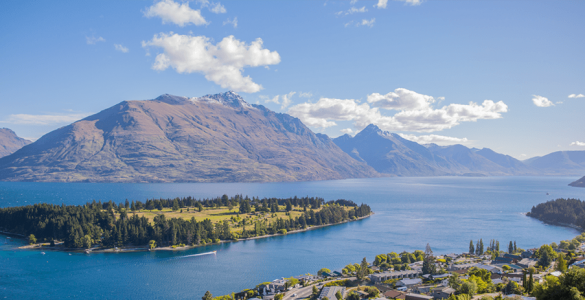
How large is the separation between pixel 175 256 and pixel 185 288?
29529mm

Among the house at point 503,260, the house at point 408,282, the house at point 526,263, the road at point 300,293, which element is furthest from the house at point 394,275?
the house at point 526,263

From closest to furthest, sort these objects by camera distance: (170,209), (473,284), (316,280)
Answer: (473,284) → (316,280) → (170,209)

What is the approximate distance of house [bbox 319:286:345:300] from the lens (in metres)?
57.6

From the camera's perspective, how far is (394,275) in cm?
7069

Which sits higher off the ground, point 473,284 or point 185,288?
point 473,284

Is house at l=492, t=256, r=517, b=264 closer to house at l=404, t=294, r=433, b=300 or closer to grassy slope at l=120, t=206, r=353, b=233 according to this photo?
house at l=404, t=294, r=433, b=300

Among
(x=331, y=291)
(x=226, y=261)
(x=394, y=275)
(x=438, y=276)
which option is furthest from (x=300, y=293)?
(x=226, y=261)

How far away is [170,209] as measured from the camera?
6363 inches

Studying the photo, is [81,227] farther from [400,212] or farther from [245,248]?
[400,212]

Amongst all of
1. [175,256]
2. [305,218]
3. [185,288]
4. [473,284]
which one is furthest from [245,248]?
[473,284]

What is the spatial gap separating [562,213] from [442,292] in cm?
14678

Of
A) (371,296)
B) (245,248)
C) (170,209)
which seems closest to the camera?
(371,296)

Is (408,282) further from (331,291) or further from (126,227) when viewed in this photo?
(126,227)

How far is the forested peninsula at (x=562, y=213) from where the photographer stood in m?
151
